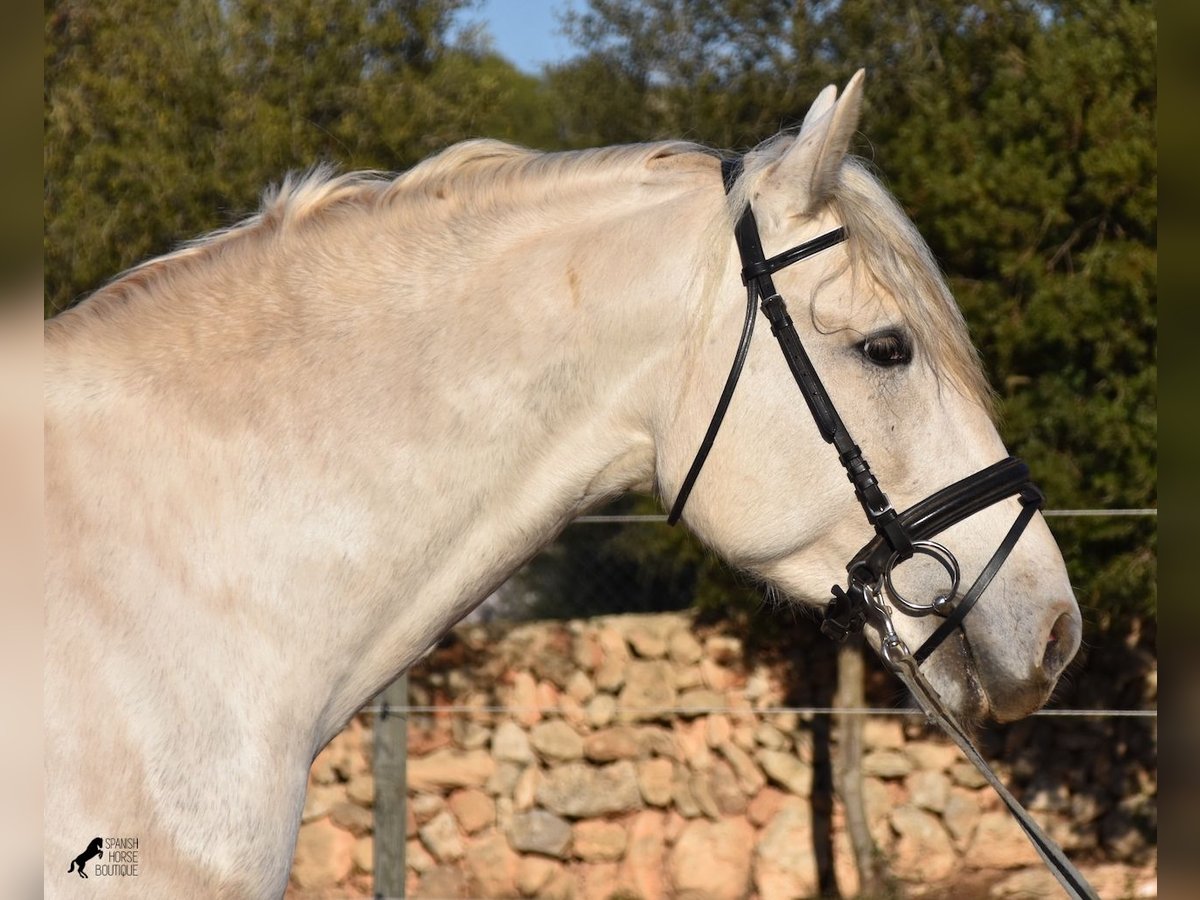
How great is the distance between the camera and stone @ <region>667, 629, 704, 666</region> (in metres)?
6.42

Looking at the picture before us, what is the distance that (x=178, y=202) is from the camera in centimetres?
563

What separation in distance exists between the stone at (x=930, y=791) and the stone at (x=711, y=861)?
0.97 meters

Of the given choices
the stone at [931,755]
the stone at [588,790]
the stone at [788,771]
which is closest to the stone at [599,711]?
the stone at [588,790]

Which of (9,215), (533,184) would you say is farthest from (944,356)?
(9,215)

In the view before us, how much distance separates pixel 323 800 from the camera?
618cm

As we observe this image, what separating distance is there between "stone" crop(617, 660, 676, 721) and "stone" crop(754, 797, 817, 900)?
88cm

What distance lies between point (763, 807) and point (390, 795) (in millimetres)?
2647

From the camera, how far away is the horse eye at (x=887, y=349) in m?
1.77

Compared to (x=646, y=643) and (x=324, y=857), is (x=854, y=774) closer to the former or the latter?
(x=646, y=643)

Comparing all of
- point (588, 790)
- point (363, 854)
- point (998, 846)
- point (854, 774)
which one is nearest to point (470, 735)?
point (588, 790)

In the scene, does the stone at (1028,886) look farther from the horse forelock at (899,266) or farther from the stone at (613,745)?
the horse forelock at (899,266)

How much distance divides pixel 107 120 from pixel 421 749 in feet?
12.5

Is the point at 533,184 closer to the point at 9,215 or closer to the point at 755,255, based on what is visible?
the point at 755,255

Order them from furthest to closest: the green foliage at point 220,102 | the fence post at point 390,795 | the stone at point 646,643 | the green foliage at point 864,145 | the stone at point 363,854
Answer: the stone at point 646,643, the stone at point 363,854, the green foliage at point 220,102, the green foliage at point 864,145, the fence post at point 390,795
